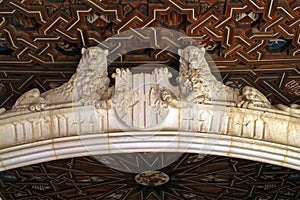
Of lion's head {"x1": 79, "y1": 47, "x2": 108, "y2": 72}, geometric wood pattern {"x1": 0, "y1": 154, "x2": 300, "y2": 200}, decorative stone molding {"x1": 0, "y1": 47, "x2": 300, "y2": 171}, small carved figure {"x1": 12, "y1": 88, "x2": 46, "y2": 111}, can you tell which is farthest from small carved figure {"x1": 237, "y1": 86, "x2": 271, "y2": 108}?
small carved figure {"x1": 12, "y1": 88, "x2": 46, "y2": 111}

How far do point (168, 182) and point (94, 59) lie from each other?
301cm

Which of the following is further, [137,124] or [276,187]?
[276,187]

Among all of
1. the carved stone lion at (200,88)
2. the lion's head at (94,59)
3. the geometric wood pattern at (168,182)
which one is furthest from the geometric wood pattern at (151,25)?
the geometric wood pattern at (168,182)

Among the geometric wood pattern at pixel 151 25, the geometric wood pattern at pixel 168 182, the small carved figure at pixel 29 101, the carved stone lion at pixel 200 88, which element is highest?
the geometric wood pattern at pixel 151 25

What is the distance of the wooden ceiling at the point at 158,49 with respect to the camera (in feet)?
25.5

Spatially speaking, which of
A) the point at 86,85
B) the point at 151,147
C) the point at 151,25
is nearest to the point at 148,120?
the point at 151,147

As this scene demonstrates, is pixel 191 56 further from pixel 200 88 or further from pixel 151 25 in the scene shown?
pixel 151 25

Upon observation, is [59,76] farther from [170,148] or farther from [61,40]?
[170,148]

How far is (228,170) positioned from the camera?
9.75 metres

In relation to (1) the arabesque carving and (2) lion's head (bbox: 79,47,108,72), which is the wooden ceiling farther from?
(1) the arabesque carving

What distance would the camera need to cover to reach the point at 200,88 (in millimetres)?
8031

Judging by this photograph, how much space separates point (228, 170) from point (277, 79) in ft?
4.95

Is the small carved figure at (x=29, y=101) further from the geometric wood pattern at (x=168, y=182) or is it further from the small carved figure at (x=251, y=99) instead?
the small carved figure at (x=251, y=99)

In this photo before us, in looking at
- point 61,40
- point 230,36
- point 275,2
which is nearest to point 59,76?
point 61,40
